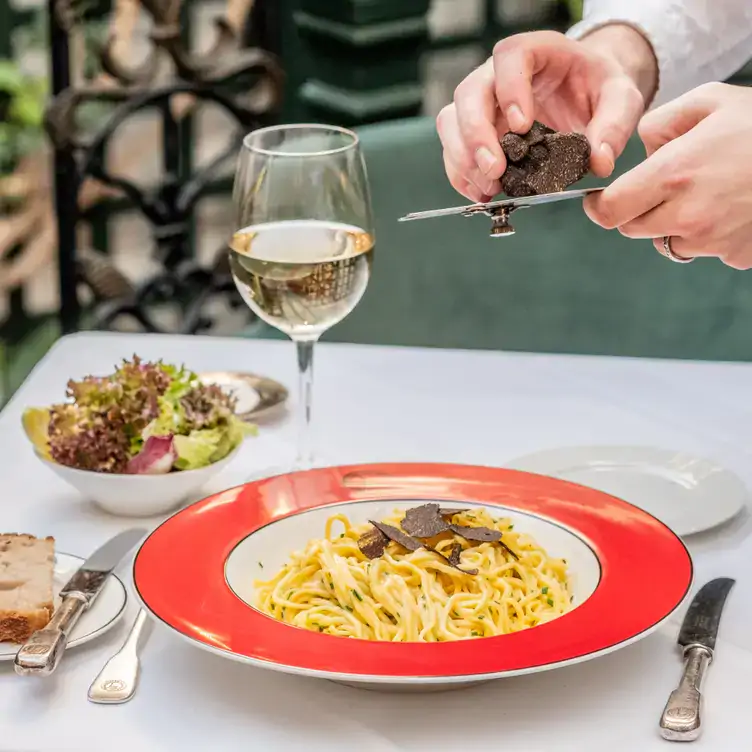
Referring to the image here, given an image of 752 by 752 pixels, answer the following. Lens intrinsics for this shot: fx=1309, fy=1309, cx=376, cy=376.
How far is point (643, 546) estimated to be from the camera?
38.9 inches

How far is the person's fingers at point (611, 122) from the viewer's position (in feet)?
4.05

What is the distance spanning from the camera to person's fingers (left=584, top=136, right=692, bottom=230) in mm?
1143

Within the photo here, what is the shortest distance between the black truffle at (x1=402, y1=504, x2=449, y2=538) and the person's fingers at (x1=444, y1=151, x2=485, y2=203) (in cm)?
40

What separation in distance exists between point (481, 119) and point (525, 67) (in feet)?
0.31

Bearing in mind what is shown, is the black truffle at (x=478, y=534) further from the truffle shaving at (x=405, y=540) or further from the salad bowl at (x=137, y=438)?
the salad bowl at (x=137, y=438)

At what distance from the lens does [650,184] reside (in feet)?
3.76

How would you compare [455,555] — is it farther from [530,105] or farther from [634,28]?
[634,28]

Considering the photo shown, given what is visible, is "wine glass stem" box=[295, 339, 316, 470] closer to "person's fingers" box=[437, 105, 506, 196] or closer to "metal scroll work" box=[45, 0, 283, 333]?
"person's fingers" box=[437, 105, 506, 196]

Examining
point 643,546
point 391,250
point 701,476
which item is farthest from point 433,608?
point 391,250

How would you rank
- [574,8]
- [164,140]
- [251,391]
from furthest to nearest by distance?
1. [574,8]
2. [164,140]
3. [251,391]

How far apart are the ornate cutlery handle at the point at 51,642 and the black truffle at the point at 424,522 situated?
9.8 inches

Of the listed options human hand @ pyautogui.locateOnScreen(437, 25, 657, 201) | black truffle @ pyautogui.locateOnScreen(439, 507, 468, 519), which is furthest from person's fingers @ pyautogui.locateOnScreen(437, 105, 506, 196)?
black truffle @ pyautogui.locateOnScreen(439, 507, 468, 519)

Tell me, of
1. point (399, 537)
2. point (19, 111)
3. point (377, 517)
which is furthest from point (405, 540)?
point (19, 111)

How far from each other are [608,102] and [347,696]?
0.73m
